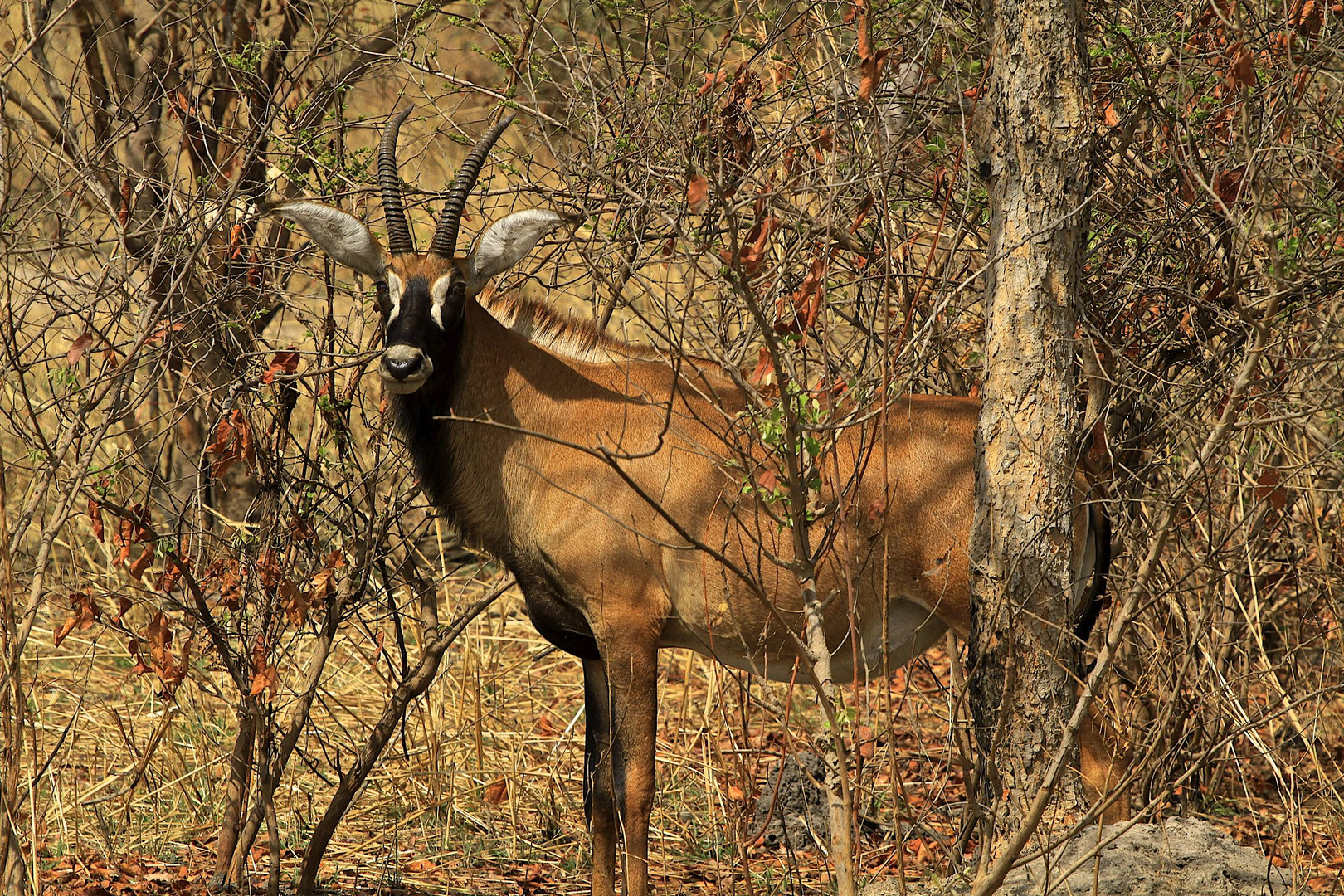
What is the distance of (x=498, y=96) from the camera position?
5246 mm

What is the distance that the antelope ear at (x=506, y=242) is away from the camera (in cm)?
532

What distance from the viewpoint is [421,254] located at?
17.7 ft

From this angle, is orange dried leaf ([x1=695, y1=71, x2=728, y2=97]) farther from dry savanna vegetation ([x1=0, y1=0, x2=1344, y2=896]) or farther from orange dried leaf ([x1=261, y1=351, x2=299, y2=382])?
orange dried leaf ([x1=261, y1=351, x2=299, y2=382])

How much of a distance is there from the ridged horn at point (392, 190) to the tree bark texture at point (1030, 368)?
7.52 ft

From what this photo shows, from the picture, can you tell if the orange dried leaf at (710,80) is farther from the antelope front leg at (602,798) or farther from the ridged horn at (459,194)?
the antelope front leg at (602,798)

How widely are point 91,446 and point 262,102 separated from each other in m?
2.60

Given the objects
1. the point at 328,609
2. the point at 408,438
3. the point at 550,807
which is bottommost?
the point at 550,807

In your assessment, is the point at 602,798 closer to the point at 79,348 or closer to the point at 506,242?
the point at 506,242

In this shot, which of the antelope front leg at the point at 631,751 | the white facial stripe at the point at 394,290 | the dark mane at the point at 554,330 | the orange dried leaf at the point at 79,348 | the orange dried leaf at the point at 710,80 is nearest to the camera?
the orange dried leaf at the point at 710,80

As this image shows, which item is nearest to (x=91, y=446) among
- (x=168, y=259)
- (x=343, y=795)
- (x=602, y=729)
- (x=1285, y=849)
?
(x=168, y=259)

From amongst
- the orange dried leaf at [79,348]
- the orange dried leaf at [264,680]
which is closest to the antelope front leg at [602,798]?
the orange dried leaf at [264,680]

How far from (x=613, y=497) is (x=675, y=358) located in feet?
5.80

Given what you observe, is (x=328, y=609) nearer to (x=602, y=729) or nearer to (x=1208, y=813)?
(x=602, y=729)

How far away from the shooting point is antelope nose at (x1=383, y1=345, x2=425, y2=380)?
4.98m
